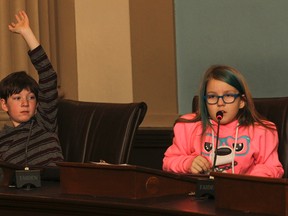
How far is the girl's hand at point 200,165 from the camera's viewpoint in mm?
3504

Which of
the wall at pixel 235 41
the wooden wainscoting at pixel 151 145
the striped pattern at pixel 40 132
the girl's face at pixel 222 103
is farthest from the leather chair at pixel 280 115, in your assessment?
the wooden wainscoting at pixel 151 145

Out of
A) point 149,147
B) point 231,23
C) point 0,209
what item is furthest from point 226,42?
point 0,209

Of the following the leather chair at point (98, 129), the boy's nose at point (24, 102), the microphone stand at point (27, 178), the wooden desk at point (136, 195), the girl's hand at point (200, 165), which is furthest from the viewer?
the boy's nose at point (24, 102)

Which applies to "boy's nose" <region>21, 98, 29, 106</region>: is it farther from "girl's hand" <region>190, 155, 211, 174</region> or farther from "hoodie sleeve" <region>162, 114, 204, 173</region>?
Result: "girl's hand" <region>190, 155, 211, 174</region>

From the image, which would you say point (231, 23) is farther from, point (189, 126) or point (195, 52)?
point (189, 126)

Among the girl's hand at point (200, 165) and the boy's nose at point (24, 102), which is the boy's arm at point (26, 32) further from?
the girl's hand at point (200, 165)

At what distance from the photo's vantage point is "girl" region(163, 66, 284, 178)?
3584mm

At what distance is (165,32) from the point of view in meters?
5.07

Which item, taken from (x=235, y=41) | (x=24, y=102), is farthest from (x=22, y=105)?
(x=235, y=41)

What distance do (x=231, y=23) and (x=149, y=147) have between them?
81 cm

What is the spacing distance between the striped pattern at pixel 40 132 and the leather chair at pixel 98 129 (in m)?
0.07

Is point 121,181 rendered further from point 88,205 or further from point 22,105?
point 22,105

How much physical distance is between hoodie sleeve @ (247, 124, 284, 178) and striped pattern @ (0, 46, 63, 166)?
3.03 ft

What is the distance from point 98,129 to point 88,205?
50.3 inches
